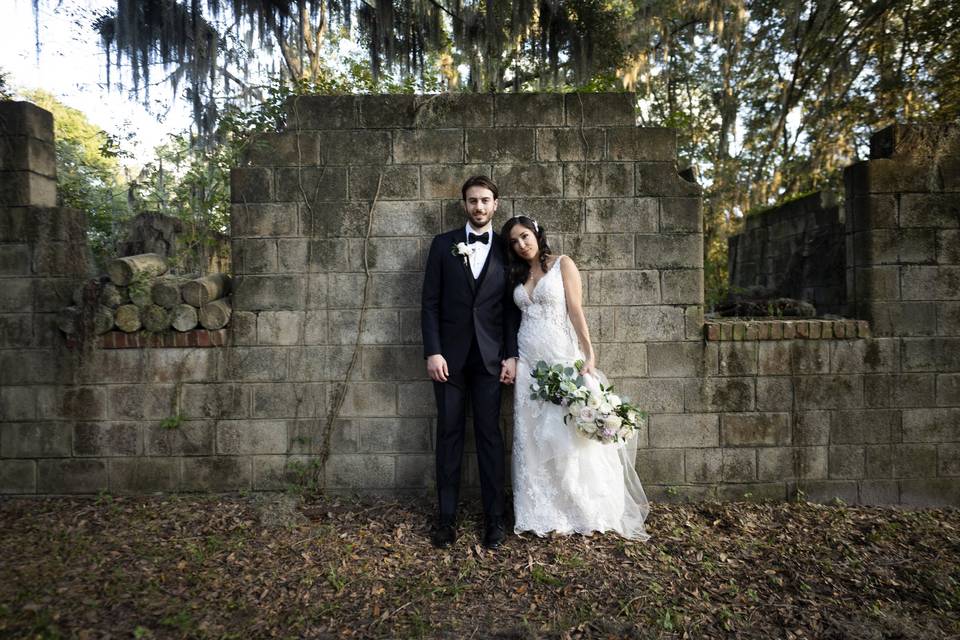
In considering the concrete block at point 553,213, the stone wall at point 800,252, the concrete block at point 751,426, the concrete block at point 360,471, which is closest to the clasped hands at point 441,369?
the concrete block at point 360,471

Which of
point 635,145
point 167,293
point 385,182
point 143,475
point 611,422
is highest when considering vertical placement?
point 635,145

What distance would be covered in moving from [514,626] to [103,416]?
294 cm

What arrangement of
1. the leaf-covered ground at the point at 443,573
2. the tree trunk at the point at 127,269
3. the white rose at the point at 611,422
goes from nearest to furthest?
the leaf-covered ground at the point at 443,573 → the white rose at the point at 611,422 → the tree trunk at the point at 127,269

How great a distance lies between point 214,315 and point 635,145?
2929mm

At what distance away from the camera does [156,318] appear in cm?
354

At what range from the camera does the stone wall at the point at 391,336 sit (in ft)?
11.7

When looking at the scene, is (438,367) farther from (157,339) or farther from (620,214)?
(157,339)

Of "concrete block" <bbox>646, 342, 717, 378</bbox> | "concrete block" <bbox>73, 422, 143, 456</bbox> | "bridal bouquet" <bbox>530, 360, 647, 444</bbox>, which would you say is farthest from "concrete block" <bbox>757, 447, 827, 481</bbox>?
"concrete block" <bbox>73, 422, 143, 456</bbox>

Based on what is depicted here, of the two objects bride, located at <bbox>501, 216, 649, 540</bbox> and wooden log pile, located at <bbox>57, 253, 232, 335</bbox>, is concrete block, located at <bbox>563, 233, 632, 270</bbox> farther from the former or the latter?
wooden log pile, located at <bbox>57, 253, 232, 335</bbox>

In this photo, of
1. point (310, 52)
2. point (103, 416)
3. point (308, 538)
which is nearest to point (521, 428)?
point (308, 538)

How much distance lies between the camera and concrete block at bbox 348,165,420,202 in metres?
3.58

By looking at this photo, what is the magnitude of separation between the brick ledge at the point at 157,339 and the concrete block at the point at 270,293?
0.83ft

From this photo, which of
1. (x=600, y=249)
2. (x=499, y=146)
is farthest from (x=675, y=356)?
(x=499, y=146)

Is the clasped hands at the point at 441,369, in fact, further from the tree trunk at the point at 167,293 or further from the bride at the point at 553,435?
the tree trunk at the point at 167,293
